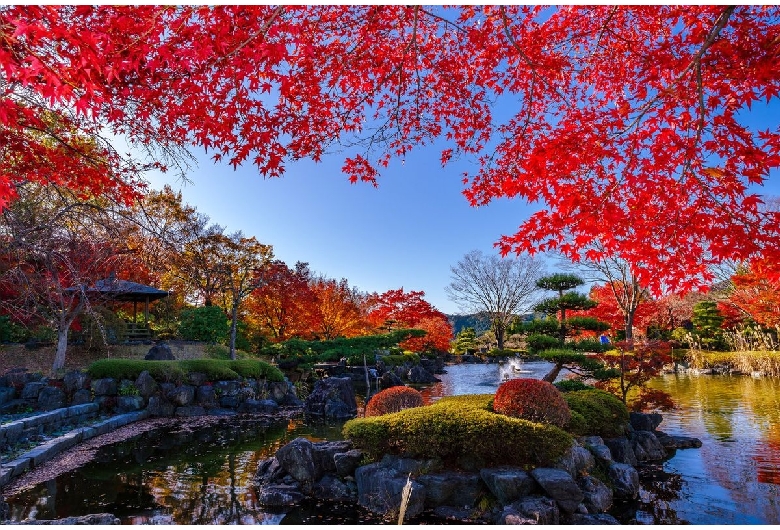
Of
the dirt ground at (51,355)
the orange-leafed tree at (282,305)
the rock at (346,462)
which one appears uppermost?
the orange-leafed tree at (282,305)

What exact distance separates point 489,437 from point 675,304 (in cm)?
2788

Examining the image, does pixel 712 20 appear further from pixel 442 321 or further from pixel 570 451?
pixel 442 321

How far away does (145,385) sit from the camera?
11781 mm

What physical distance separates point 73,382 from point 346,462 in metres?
8.39

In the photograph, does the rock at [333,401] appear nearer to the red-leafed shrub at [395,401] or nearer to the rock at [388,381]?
the red-leafed shrub at [395,401]

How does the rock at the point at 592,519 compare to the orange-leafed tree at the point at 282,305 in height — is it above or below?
below

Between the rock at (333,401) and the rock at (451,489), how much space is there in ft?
21.0

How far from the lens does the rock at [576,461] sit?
18.5ft

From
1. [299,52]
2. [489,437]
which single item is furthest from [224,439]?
[299,52]

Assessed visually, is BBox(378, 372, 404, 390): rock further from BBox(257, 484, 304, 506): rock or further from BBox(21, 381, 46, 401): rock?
BBox(257, 484, 304, 506): rock

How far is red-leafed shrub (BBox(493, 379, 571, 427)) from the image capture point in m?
6.48

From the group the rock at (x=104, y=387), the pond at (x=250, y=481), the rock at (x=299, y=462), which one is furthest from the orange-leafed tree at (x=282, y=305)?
the rock at (x=299, y=462)

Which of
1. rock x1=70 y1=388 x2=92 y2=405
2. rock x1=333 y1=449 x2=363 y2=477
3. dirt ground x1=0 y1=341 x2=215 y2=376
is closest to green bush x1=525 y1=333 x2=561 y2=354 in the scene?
rock x1=333 y1=449 x2=363 y2=477

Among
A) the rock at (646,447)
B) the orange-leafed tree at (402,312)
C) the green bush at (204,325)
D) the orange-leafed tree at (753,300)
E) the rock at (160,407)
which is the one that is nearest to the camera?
the rock at (646,447)
